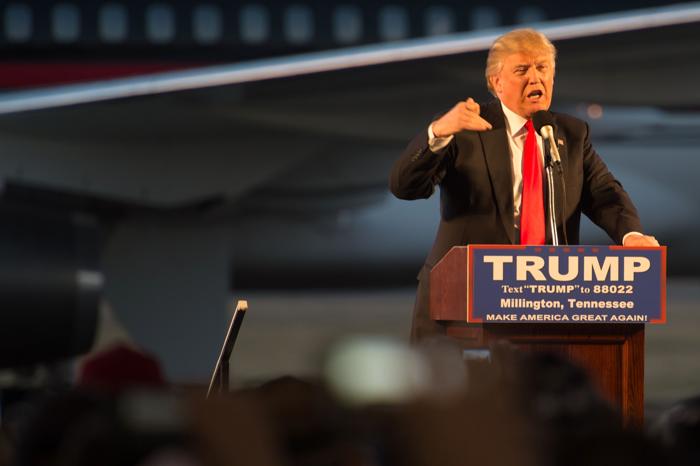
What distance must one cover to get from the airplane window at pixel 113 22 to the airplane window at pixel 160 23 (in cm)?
19

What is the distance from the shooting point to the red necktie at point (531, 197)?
2.83m

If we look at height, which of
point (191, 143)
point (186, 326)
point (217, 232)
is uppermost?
point (191, 143)

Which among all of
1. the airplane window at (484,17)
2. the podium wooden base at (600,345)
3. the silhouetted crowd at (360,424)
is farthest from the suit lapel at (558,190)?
the airplane window at (484,17)

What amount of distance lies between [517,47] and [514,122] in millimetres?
166

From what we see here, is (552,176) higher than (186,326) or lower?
higher

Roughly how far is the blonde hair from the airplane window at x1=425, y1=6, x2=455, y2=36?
8644 millimetres

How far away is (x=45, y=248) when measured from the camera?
6961 millimetres

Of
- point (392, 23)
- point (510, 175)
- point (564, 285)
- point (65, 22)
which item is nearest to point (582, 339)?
point (564, 285)

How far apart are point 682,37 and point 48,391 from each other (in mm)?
6783

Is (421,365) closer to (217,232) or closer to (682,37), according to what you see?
(682,37)

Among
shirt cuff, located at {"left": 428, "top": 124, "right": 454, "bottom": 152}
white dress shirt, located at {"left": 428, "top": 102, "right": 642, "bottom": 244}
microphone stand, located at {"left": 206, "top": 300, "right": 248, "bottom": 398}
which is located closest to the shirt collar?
white dress shirt, located at {"left": 428, "top": 102, "right": 642, "bottom": 244}

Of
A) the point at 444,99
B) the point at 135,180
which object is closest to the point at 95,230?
the point at 135,180

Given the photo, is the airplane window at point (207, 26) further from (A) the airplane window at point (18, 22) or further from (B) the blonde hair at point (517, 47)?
(B) the blonde hair at point (517, 47)

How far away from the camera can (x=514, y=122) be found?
9.64ft
